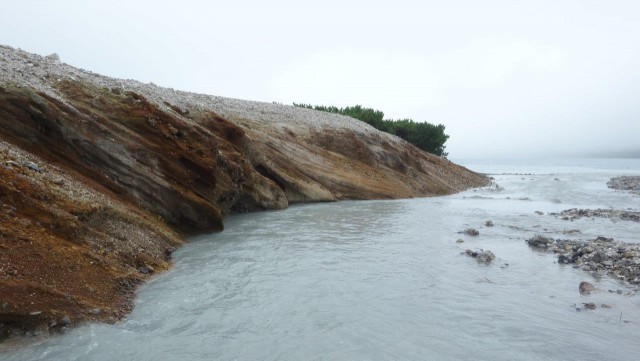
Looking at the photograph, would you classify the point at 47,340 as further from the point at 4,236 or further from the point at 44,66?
the point at 44,66

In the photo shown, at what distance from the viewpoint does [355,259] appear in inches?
491

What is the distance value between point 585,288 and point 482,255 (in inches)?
124

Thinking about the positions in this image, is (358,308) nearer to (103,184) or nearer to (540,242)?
(103,184)

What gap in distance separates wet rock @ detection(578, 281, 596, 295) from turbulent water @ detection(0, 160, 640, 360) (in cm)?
13

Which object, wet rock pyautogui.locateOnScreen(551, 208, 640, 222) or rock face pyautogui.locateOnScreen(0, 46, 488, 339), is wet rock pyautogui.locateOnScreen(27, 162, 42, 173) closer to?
rock face pyautogui.locateOnScreen(0, 46, 488, 339)

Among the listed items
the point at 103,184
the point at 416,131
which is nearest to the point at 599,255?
the point at 103,184

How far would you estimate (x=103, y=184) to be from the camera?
1320cm

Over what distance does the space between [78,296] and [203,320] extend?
7.45 ft

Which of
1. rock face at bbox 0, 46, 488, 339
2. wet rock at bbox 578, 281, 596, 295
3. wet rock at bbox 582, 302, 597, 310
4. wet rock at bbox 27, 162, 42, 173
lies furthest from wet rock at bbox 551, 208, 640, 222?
wet rock at bbox 27, 162, 42, 173

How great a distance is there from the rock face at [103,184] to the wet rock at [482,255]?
919 cm

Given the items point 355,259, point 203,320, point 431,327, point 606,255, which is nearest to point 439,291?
point 431,327

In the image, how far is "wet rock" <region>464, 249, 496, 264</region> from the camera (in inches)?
498

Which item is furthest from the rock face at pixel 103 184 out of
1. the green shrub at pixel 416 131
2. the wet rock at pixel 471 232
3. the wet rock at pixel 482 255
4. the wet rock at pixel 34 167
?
the green shrub at pixel 416 131

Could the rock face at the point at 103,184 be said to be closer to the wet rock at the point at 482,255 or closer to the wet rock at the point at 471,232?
the wet rock at the point at 482,255
